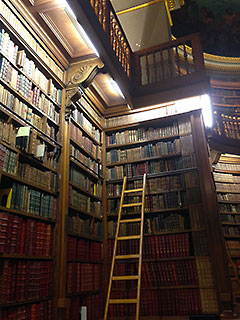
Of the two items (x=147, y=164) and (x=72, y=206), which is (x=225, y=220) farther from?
(x=72, y=206)

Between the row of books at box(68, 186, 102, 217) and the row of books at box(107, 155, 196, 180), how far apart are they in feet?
1.79

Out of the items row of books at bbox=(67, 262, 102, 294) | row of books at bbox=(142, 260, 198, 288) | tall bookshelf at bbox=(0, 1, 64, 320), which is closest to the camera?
tall bookshelf at bbox=(0, 1, 64, 320)

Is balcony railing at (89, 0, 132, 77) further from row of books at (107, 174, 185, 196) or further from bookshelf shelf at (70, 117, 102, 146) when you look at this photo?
row of books at (107, 174, 185, 196)

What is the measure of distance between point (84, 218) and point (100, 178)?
2.25 feet

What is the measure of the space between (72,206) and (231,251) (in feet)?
12.6

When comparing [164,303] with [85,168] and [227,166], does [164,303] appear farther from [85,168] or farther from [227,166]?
[227,166]

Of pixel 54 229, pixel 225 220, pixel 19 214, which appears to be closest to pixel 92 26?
pixel 19 214

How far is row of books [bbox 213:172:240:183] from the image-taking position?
620cm

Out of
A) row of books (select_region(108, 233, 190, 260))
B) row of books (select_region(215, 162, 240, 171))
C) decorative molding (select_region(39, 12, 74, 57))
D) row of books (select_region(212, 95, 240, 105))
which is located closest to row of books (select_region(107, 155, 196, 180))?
row of books (select_region(108, 233, 190, 260))

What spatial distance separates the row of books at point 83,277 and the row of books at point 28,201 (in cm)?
66

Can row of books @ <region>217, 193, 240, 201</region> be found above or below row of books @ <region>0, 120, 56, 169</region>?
above

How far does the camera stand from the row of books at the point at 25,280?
2.20m

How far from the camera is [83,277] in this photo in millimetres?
3311

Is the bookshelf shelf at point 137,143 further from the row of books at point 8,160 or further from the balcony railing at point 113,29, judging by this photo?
the row of books at point 8,160
